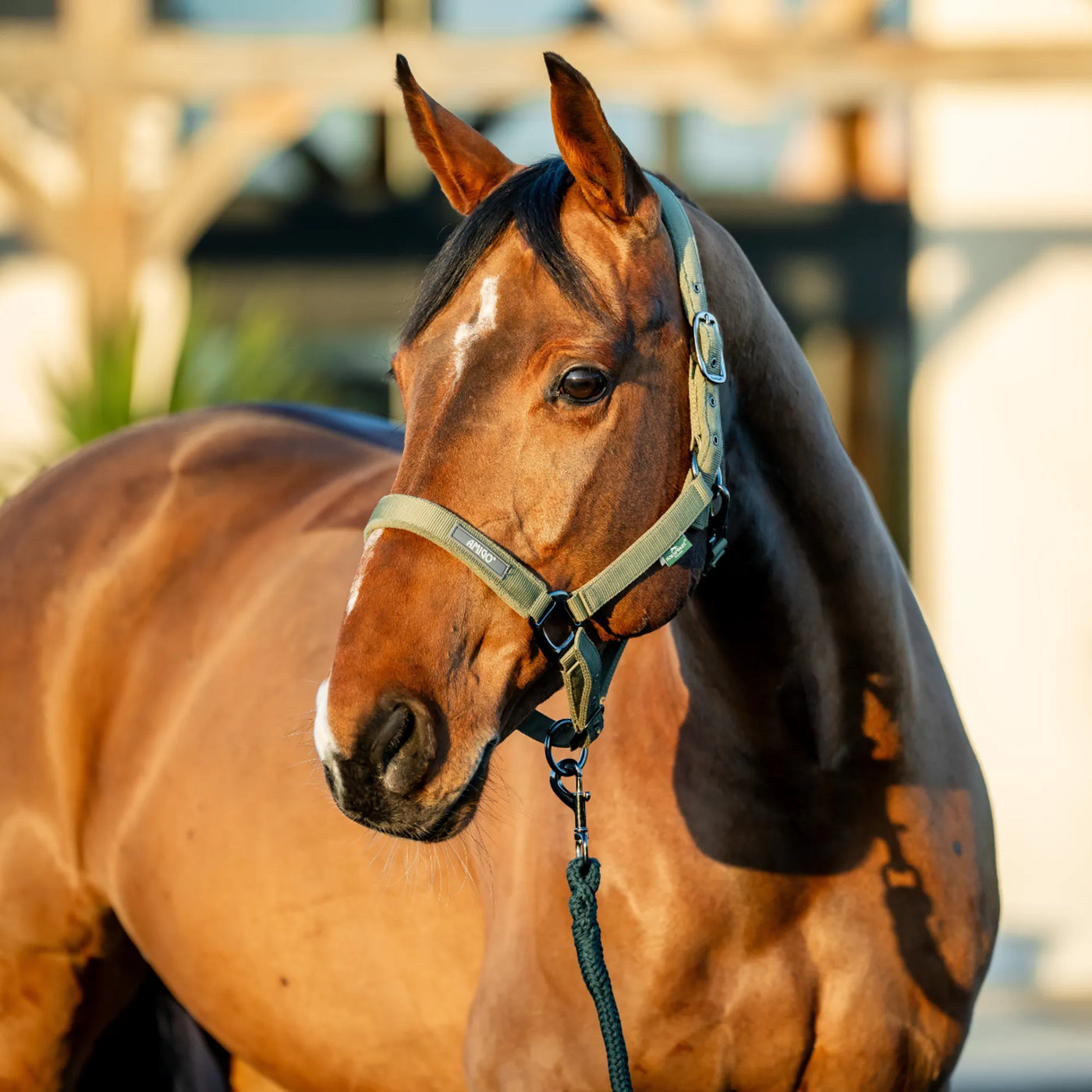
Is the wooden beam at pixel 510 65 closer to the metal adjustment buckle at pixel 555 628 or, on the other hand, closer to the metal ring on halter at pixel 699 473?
the metal ring on halter at pixel 699 473

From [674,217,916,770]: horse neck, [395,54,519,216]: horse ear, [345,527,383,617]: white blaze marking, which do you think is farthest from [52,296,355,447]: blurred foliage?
[345,527,383,617]: white blaze marking

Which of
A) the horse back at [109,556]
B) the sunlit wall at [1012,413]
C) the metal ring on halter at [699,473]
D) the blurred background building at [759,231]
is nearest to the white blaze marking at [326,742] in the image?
the metal ring on halter at [699,473]

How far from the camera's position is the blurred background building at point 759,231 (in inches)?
197

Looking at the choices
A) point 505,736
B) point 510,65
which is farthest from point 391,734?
point 510,65

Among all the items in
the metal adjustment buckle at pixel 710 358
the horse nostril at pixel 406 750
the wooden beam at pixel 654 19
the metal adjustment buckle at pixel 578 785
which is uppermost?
the wooden beam at pixel 654 19

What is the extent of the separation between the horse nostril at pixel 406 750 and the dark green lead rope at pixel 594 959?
32 centimetres

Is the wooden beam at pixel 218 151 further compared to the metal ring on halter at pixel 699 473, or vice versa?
the wooden beam at pixel 218 151

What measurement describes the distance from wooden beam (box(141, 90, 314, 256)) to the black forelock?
3.81 meters

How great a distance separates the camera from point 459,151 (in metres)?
1.74

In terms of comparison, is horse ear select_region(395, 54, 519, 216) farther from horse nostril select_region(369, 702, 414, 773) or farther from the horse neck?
horse nostril select_region(369, 702, 414, 773)

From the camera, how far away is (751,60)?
504cm

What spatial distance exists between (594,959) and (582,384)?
0.66 m

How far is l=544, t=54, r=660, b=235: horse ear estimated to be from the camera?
57.8 inches

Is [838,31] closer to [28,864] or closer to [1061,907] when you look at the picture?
[1061,907]
